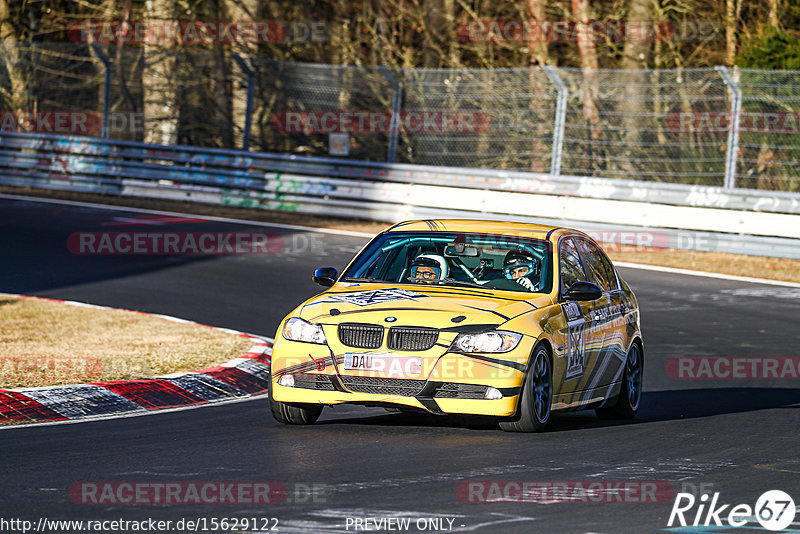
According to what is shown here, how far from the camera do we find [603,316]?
32.2 feet

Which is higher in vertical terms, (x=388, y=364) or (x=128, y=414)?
(x=388, y=364)

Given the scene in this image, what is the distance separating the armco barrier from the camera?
2055cm

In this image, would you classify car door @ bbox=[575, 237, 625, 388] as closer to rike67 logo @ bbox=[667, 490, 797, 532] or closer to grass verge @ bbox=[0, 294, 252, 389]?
rike67 logo @ bbox=[667, 490, 797, 532]

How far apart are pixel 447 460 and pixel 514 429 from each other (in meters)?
1.19

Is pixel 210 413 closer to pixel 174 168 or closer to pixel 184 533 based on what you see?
pixel 184 533

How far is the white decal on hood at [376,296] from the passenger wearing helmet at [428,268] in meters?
0.43

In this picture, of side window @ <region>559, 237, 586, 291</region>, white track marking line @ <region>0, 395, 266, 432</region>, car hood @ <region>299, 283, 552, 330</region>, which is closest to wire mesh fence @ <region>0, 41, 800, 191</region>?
side window @ <region>559, 237, 586, 291</region>

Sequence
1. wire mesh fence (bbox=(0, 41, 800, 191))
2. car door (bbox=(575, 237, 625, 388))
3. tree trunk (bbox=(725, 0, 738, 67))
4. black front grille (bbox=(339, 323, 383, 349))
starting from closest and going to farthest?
black front grille (bbox=(339, 323, 383, 349)) → car door (bbox=(575, 237, 625, 388)) → wire mesh fence (bbox=(0, 41, 800, 191)) → tree trunk (bbox=(725, 0, 738, 67))

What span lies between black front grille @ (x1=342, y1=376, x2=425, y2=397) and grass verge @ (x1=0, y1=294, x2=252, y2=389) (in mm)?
2656

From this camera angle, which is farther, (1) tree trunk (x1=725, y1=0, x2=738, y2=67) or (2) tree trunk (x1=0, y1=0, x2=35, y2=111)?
(1) tree trunk (x1=725, y1=0, x2=738, y2=67)

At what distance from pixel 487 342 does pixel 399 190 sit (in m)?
15.5

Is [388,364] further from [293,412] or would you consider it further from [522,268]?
[522,268]

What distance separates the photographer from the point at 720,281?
18562 mm

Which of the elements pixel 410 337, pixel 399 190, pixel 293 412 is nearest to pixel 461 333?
pixel 410 337
